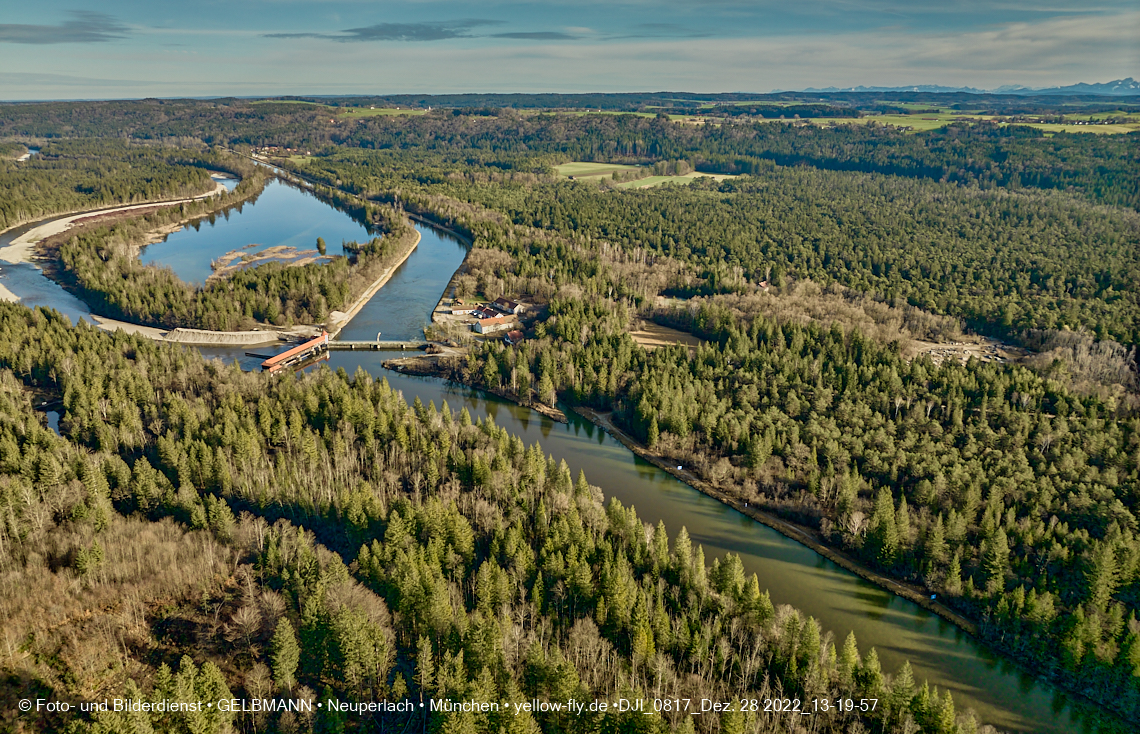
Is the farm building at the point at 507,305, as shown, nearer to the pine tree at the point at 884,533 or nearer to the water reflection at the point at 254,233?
the water reflection at the point at 254,233

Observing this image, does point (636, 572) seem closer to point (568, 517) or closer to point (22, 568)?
point (568, 517)

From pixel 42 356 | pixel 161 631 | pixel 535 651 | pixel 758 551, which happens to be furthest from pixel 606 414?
pixel 42 356

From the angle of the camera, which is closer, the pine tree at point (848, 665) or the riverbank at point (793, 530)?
the pine tree at point (848, 665)

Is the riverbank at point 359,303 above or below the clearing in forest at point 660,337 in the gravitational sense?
above

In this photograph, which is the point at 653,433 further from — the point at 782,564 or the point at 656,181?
the point at 656,181

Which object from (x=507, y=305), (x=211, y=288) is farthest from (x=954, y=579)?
(x=211, y=288)

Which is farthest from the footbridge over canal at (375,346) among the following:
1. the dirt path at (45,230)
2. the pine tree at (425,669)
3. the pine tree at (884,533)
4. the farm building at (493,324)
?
the dirt path at (45,230)
